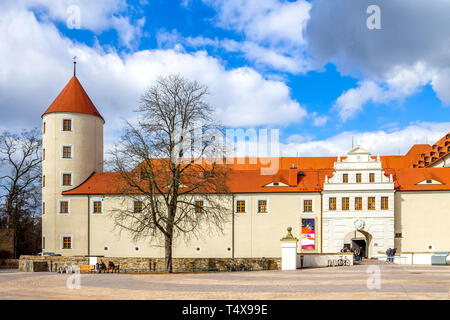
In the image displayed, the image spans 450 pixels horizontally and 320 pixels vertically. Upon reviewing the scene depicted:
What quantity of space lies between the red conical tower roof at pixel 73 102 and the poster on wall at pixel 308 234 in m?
22.1

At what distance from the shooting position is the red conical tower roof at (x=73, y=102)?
51.8 meters

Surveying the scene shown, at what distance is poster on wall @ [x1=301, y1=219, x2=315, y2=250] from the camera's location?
158 ft

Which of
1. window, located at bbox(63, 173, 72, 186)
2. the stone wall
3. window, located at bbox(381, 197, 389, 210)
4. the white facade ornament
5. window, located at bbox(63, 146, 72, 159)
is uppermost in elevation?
window, located at bbox(63, 146, 72, 159)

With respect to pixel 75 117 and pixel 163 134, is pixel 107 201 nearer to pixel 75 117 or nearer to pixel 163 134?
pixel 75 117

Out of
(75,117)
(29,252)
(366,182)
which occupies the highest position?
(75,117)

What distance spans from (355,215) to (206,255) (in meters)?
13.4

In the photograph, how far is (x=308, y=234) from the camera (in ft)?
159

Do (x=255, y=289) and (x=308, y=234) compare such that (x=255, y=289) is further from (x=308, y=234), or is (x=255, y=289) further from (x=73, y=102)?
(x=73, y=102)

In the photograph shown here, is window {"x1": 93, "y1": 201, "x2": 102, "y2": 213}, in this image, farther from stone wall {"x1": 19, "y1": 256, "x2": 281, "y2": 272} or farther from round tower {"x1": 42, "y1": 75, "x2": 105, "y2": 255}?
stone wall {"x1": 19, "y1": 256, "x2": 281, "y2": 272}

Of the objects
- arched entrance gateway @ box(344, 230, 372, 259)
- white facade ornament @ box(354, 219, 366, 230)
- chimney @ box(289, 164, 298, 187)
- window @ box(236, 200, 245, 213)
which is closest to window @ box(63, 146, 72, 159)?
window @ box(236, 200, 245, 213)

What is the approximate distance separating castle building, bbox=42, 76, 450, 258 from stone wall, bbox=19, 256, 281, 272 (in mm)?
9282

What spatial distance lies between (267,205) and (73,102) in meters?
20.2

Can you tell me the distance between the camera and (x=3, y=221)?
58812mm

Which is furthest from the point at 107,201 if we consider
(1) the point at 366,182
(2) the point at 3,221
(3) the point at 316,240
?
(1) the point at 366,182
